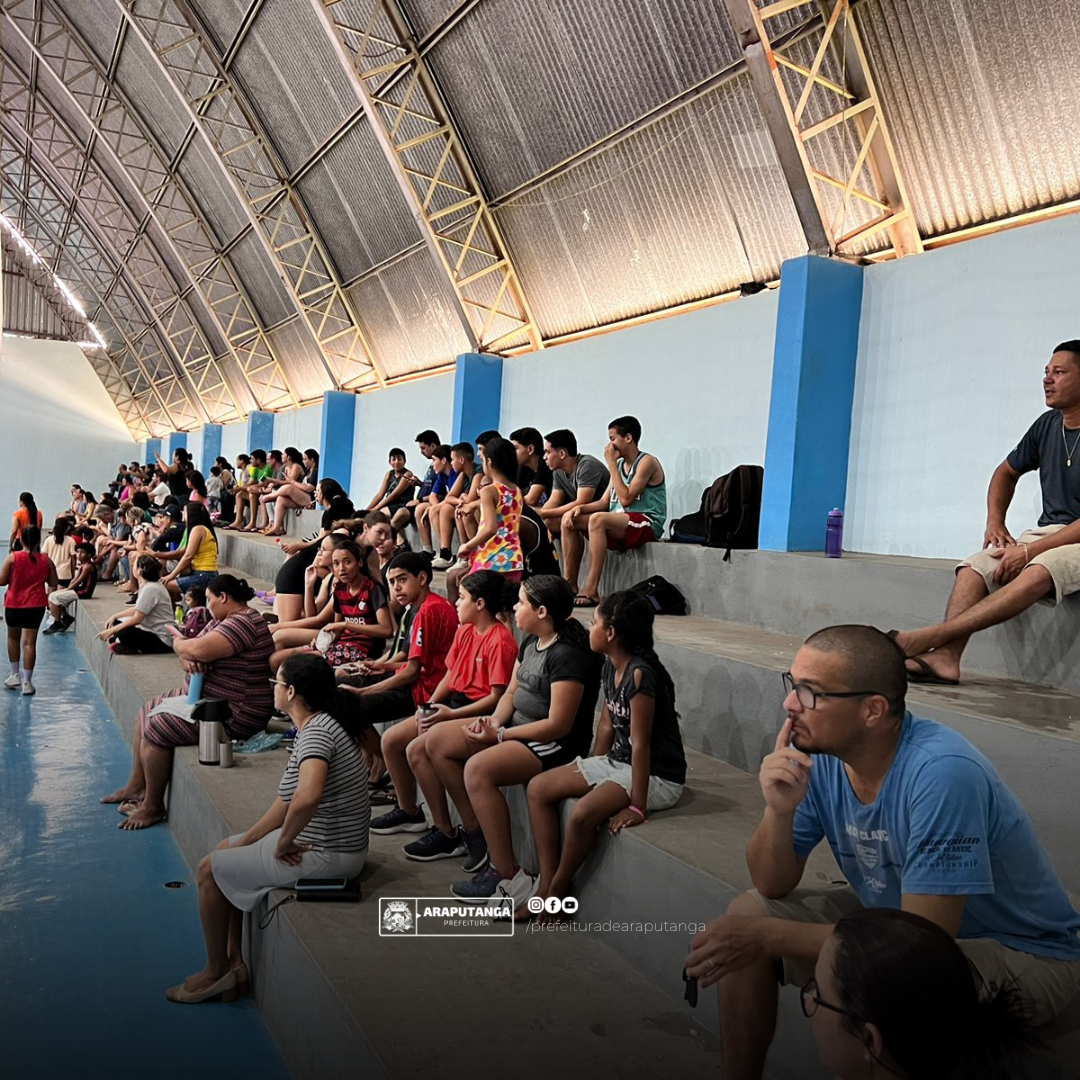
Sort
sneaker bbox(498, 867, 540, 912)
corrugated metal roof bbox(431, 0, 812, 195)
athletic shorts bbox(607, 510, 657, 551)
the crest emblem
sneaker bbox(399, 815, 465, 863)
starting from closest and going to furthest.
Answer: the crest emblem < sneaker bbox(498, 867, 540, 912) < sneaker bbox(399, 815, 465, 863) < athletic shorts bbox(607, 510, 657, 551) < corrugated metal roof bbox(431, 0, 812, 195)

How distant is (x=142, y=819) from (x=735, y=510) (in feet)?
13.8

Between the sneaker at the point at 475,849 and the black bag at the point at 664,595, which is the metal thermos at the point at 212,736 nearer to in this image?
the sneaker at the point at 475,849

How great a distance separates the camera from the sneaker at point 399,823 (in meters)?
4.36

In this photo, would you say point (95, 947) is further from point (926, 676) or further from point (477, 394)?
point (477, 394)

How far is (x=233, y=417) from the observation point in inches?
950

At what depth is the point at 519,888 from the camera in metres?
3.52

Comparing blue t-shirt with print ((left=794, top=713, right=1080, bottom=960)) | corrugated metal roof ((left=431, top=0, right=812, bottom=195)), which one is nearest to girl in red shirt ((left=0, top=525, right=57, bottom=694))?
corrugated metal roof ((left=431, top=0, right=812, bottom=195))

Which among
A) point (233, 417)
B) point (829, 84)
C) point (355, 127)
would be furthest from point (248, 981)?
point (233, 417)

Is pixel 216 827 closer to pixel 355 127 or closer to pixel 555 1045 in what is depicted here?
pixel 555 1045

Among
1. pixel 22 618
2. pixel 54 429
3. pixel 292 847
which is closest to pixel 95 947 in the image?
pixel 292 847

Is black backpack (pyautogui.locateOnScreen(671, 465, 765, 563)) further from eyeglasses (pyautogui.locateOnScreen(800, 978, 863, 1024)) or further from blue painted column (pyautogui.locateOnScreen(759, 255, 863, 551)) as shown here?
eyeglasses (pyautogui.locateOnScreen(800, 978, 863, 1024))

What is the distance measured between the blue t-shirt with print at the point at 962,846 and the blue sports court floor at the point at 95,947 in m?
2.11

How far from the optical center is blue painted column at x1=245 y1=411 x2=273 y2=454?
20.3 metres

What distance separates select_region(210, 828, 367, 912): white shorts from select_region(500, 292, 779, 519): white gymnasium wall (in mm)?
5259
